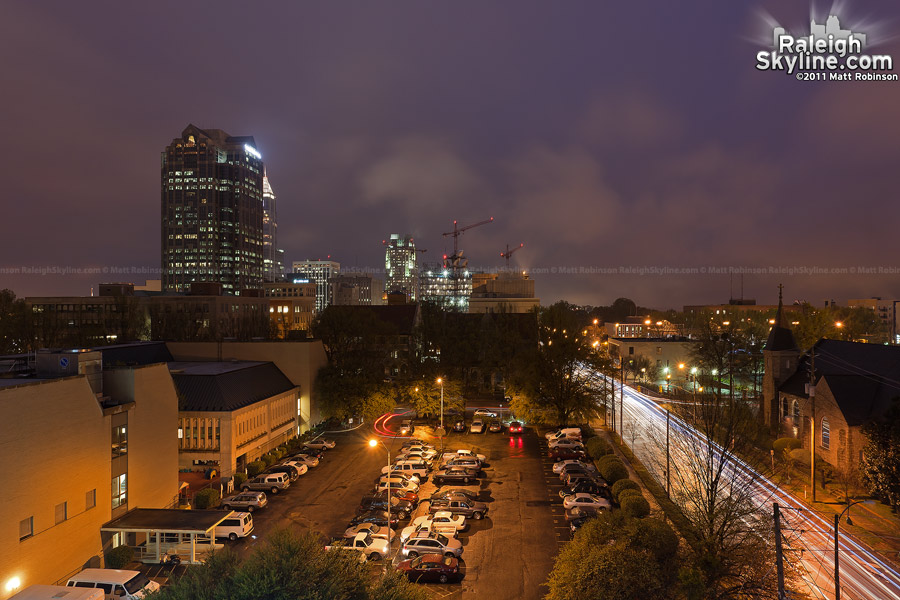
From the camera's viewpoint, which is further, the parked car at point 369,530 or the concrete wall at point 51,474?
the parked car at point 369,530

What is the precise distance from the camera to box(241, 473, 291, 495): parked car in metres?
37.7

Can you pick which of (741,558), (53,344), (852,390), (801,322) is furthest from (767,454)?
(53,344)

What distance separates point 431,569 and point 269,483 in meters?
17.7

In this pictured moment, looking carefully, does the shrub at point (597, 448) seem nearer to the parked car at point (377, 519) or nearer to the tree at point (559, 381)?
the tree at point (559, 381)

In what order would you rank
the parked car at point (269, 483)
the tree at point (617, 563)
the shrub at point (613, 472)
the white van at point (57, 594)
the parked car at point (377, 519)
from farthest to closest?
the parked car at point (269, 483)
the shrub at point (613, 472)
the parked car at point (377, 519)
the white van at point (57, 594)
the tree at point (617, 563)

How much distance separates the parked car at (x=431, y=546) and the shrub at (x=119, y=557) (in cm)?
1418

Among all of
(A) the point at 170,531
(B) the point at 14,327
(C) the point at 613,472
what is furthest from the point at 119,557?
(B) the point at 14,327

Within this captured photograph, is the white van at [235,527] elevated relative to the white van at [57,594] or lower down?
lower down

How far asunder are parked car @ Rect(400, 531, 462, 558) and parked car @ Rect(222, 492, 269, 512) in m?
12.2

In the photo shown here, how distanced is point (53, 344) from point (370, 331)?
5524 cm

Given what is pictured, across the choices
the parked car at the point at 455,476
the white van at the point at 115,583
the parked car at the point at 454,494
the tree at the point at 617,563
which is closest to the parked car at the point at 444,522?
the parked car at the point at 454,494

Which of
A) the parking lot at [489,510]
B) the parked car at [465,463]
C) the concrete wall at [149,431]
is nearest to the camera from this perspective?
the parking lot at [489,510]

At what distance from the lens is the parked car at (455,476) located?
3812 centimetres

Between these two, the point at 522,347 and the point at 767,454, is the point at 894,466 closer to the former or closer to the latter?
the point at 767,454
